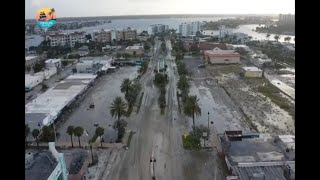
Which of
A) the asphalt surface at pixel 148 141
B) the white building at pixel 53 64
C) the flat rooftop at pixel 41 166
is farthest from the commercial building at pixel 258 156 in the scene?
the white building at pixel 53 64

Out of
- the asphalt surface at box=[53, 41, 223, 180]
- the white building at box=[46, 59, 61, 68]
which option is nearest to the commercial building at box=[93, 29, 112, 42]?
the white building at box=[46, 59, 61, 68]

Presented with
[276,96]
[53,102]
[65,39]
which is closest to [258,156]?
[276,96]

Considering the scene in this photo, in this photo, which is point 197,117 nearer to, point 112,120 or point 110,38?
point 112,120

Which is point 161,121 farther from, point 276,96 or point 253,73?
point 253,73

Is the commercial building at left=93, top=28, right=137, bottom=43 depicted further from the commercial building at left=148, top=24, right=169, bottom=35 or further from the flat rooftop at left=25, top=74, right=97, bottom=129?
the flat rooftop at left=25, top=74, right=97, bottom=129

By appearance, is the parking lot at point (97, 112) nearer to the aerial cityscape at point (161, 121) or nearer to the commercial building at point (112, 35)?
the aerial cityscape at point (161, 121)
